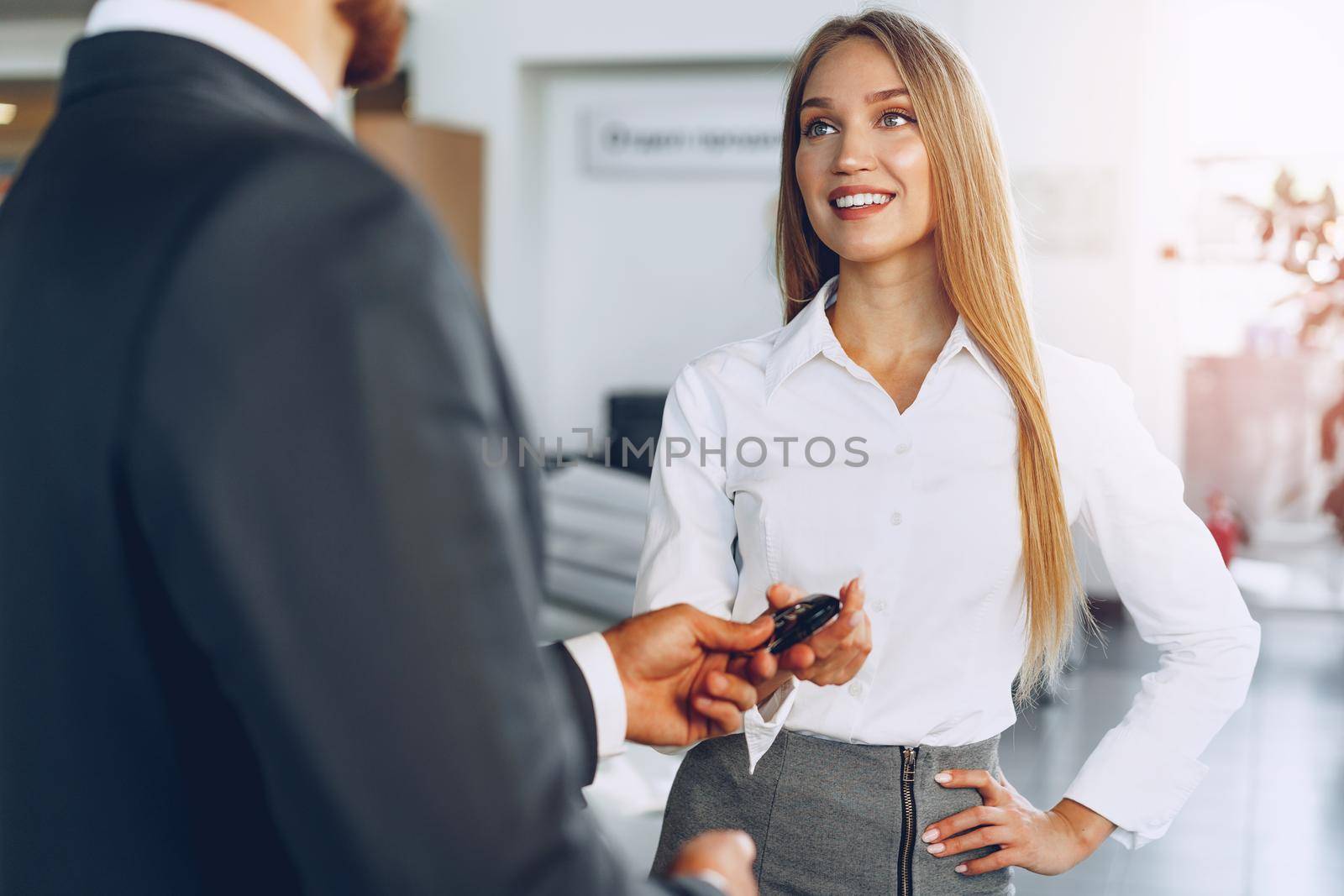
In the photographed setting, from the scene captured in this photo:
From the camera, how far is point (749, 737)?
1397mm

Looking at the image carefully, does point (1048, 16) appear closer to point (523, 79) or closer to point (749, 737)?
point (523, 79)

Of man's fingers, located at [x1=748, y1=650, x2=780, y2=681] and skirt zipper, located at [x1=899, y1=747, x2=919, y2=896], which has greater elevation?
man's fingers, located at [x1=748, y1=650, x2=780, y2=681]

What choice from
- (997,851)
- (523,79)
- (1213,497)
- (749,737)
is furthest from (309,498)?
(523,79)

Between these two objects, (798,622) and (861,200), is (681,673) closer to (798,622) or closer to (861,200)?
(798,622)

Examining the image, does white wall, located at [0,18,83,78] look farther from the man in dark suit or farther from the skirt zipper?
the man in dark suit

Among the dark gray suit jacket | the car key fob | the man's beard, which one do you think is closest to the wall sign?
the car key fob

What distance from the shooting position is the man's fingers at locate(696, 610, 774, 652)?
1.15 metres

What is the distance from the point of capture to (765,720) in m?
1.39

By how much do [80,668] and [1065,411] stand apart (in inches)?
43.9

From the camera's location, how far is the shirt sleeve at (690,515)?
1.47 meters

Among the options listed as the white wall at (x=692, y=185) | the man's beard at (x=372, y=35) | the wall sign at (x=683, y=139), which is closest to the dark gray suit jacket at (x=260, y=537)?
the man's beard at (x=372, y=35)

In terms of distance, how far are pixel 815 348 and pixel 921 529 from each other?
261mm

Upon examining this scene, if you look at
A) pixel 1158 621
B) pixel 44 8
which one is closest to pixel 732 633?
pixel 1158 621

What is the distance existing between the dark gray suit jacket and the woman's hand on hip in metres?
0.79
